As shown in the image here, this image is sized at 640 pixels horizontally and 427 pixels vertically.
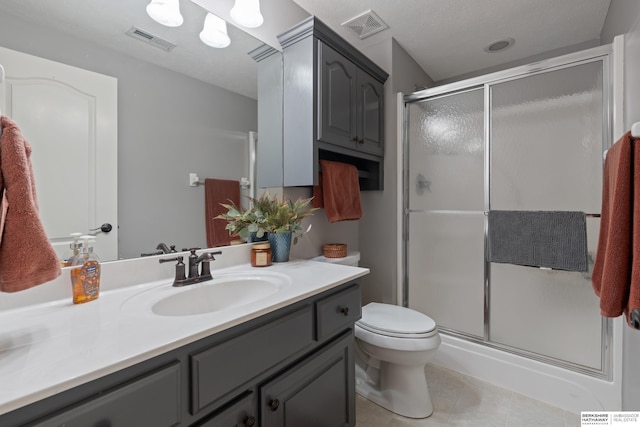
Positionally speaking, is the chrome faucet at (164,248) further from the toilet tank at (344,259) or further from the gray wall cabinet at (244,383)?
the toilet tank at (344,259)

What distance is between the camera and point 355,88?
6.03ft

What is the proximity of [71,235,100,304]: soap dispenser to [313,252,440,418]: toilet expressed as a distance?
123 cm

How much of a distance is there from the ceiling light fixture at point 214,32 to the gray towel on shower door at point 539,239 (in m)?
1.83

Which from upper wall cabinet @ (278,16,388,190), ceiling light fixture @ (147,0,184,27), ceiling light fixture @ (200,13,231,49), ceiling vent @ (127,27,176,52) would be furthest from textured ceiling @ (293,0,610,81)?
ceiling vent @ (127,27,176,52)

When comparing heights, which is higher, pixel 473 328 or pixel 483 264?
pixel 483 264

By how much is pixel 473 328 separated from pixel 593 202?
1.05 metres

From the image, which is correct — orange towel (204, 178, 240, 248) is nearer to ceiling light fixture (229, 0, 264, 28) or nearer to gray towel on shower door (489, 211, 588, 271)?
ceiling light fixture (229, 0, 264, 28)

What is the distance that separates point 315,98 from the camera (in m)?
1.55

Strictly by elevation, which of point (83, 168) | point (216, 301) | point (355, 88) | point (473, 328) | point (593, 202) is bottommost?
point (473, 328)

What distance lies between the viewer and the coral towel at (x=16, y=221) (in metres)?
0.57

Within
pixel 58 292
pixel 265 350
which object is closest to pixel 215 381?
pixel 265 350

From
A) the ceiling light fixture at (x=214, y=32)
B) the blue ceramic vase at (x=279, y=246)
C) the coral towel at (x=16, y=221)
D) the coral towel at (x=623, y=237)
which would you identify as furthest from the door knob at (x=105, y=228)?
the coral towel at (x=623, y=237)

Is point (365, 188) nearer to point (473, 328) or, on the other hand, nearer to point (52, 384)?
point (473, 328)

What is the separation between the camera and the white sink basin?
0.97 metres
